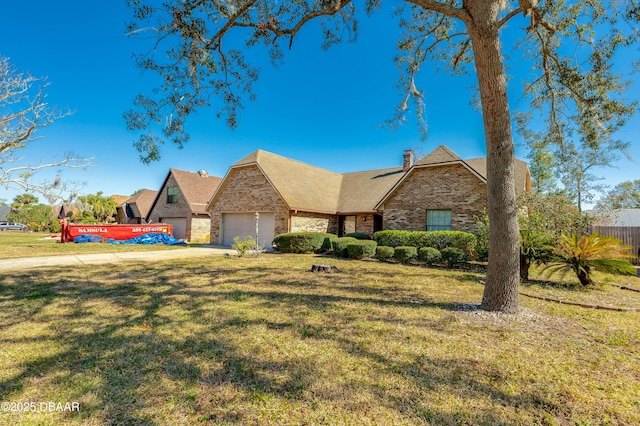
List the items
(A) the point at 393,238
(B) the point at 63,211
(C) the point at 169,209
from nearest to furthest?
(A) the point at 393,238
(C) the point at 169,209
(B) the point at 63,211

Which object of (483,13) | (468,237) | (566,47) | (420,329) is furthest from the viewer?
(468,237)

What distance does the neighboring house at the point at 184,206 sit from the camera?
2486cm

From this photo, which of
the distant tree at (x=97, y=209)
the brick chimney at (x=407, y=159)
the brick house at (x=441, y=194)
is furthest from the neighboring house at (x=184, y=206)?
the brick chimney at (x=407, y=159)

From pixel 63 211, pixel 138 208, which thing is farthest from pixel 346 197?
pixel 63 211

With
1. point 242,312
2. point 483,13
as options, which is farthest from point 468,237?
point 242,312

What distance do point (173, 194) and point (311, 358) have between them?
26.5 m

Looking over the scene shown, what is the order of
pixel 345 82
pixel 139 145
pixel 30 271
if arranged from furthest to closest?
pixel 345 82
pixel 30 271
pixel 139 145

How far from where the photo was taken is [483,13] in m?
5.25

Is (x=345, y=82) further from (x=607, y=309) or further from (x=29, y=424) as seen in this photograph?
(x=29, y=424)

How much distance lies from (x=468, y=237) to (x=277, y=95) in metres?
13.1

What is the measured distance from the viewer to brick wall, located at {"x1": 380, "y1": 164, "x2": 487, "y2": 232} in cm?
1471

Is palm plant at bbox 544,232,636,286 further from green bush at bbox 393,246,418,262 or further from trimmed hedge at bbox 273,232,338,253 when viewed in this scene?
trimmed hedge at bbox 273,232,338,253

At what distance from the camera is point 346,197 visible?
21.9m

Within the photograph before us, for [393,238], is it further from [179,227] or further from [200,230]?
[179,227]
